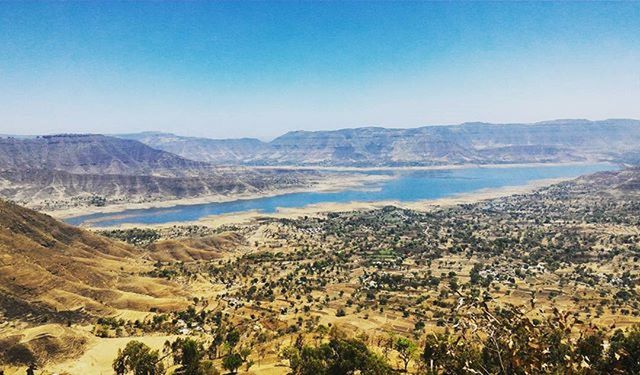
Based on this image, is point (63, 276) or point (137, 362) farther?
point (63, 276)

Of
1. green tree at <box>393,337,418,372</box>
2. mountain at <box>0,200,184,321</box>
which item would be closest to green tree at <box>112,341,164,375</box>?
mountain at <box>0,200,184,321</box>

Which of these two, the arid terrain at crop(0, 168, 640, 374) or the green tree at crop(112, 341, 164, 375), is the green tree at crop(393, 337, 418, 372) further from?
the green tree at crop(112, 341, 164, 375)

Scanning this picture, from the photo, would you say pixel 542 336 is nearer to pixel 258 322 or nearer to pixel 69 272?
pixel 258 322

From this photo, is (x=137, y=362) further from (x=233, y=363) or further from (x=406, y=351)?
(x=406, y=351)

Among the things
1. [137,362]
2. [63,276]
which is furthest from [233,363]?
[63,276]

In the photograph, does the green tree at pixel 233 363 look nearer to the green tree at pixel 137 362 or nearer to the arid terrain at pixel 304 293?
the arid terrain at pixel 304 293

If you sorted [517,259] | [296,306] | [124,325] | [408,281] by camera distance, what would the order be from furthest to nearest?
1. [517,259]
2. [408,281]
3. [296,306]
4. [124,325]

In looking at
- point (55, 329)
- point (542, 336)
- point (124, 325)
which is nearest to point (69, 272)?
point (124, 325)
